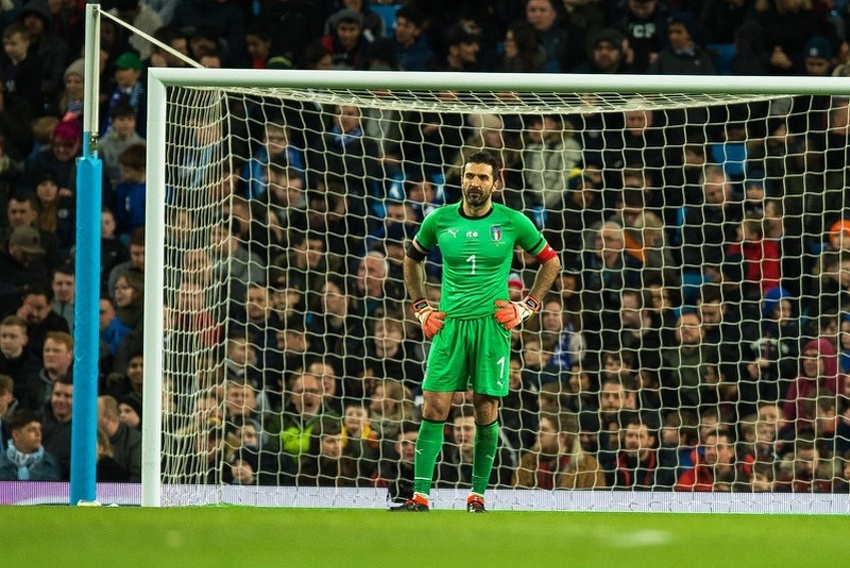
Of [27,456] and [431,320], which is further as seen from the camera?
[27,456]

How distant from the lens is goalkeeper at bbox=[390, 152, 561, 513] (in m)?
7.25

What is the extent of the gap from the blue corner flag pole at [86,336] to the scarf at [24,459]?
1.62 metres

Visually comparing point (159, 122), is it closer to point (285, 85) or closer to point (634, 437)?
point (285, 85)

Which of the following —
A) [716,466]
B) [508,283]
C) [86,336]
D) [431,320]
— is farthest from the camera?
[716,466]

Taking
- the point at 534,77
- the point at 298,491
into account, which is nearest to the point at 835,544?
the point at 534,77

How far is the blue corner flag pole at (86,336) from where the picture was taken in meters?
7.45

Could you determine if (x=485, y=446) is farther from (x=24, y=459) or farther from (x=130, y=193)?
(x=130, y=193)

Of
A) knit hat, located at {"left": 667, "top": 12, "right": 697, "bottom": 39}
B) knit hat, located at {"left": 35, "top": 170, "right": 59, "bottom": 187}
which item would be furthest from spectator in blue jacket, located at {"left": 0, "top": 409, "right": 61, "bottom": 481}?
knit hat, located at {"left": 667, "top": 12, "right": 697, "bottom": 39}

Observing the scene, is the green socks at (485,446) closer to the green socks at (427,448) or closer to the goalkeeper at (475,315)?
the goalkeeper at (475,315)

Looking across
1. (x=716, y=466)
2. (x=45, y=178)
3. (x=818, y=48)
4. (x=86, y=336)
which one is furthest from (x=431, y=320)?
(x=818, y=48)

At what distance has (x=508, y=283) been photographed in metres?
8.85

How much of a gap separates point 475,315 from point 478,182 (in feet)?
2.11

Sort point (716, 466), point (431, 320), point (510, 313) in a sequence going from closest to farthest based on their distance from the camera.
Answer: point (510, 313), point (431, 320), point (716, 466)

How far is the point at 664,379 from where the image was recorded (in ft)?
31.4
